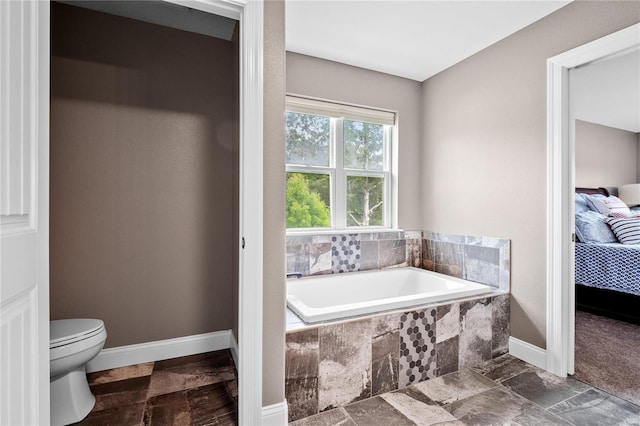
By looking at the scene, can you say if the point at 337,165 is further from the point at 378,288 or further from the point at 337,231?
the point at 378,288

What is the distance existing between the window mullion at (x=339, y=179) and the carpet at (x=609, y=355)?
2066 mm

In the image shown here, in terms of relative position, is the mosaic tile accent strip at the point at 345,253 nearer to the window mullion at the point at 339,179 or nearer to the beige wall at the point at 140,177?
the window mullion at the point at 339,179

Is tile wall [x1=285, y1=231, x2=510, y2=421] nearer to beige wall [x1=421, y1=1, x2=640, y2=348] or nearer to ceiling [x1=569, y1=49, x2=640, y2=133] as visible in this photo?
beige wall [x1=421, y1=1, x2=640, y2=348]

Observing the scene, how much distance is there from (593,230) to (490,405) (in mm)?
2695

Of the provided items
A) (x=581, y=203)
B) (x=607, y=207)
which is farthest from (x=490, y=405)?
(x=607, y=207)

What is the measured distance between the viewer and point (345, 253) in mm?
3041

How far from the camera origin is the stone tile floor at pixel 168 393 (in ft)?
5.47

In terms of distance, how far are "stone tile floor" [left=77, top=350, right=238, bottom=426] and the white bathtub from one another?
65 cm

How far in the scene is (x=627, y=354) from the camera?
242cm

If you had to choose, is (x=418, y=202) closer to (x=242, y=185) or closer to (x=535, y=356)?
(x=535, y=356)

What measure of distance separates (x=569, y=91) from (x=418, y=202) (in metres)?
1.59

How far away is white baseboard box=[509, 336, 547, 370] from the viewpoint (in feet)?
7.36
